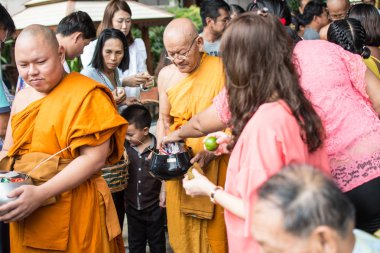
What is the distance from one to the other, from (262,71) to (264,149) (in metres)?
0.33

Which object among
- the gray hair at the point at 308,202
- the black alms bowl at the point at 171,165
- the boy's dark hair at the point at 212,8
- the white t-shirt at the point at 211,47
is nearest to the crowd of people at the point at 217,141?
the gray hair at the point at 308,202

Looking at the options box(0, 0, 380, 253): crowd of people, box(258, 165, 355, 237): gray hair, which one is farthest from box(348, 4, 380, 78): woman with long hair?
box(258, 165, 355, 237): gray hair

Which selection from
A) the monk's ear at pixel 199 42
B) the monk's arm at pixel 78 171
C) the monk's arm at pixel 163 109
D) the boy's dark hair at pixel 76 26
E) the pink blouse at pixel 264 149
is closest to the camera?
the pink blouse at pixel 264 149

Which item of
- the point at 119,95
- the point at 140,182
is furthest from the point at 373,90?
the point at 140,182

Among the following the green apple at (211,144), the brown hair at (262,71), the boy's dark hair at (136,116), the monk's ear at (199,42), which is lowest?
the boy's dark hair at (136,116)

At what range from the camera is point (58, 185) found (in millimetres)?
2887

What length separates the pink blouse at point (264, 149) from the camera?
212 cm

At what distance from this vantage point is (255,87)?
2.26 m

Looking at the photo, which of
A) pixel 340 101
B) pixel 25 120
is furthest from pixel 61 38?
pixel 340 101

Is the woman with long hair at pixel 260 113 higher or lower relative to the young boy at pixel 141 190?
higher

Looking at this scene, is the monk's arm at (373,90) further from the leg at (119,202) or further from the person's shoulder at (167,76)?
the leg at (119,202)

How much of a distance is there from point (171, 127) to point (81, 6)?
11.1 ft

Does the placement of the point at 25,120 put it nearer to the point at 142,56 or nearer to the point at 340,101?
the point at 340,101

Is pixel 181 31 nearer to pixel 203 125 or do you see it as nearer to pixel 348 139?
pixel 203 125
